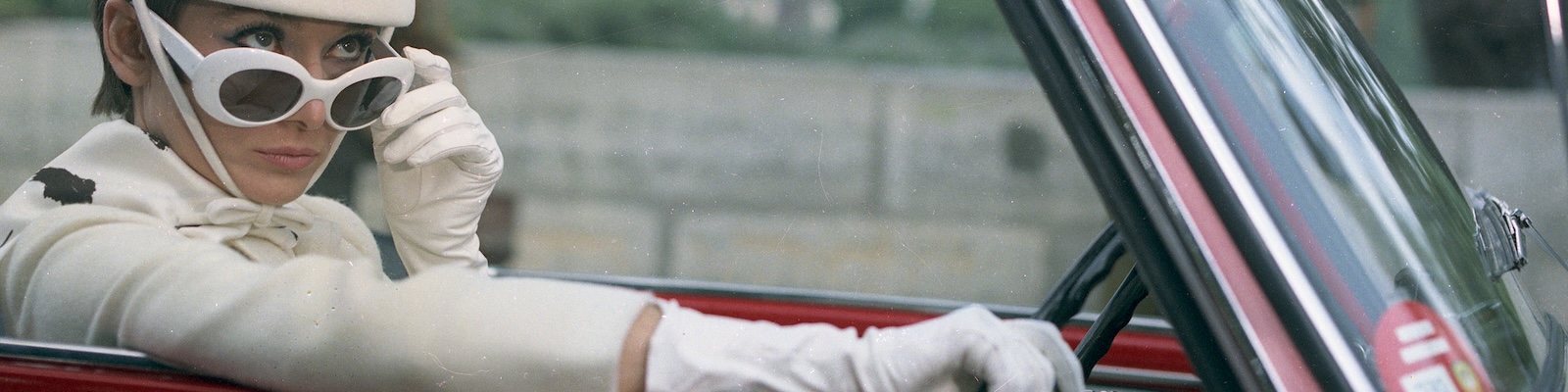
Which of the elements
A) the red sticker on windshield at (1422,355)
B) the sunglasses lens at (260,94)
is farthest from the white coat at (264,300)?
the red sticker on windshield at (1422,355)

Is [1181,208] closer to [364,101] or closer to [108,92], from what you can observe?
[364,101]

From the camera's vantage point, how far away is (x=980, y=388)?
1.20 meters

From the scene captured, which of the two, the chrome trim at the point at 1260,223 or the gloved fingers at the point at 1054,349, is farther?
the gloved fingers at the point at 1054,349

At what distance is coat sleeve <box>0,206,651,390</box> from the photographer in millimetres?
1222

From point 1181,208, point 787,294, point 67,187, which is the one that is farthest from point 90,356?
point 1181,208

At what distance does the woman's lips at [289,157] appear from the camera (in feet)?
4.21

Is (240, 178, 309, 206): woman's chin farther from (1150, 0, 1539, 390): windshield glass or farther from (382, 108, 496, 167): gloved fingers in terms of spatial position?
(1150, 0, 1539, 390): windshield glass

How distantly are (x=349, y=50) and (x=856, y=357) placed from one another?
59 centimetres

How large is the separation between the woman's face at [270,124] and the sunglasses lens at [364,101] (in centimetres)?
2

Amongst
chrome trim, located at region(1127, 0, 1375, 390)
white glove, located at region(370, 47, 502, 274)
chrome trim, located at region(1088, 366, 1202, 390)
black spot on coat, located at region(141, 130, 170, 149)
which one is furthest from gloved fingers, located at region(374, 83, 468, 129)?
chrome trim, located at region(1088, 366, 1202, 390)

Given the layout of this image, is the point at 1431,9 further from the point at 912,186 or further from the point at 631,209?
the point at 631,209

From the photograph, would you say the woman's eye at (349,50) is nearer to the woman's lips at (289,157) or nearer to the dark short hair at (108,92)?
the woman's lips at (289,157)

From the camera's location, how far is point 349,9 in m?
1.26

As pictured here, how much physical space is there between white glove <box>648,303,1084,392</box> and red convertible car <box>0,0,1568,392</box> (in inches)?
3.1
